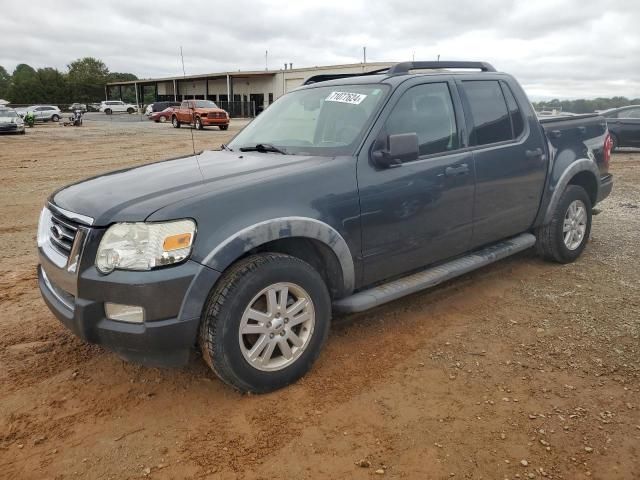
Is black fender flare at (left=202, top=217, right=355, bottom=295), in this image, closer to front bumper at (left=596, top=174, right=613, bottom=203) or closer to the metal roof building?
front bumper at (left=596, top=174, right=613, bottom=203)

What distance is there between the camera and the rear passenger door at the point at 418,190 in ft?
11.0

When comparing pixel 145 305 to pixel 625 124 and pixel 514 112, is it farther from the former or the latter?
pixel 625 124

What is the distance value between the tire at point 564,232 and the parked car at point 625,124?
455 inches

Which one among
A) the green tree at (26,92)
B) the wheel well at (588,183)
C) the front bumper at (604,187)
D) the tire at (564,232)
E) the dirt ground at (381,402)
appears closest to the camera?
the dirt ground at (381,402)

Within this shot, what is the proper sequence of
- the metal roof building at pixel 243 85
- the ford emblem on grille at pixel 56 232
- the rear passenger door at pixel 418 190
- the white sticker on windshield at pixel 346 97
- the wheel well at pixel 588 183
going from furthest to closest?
Result: the metal roof building at pixel 243 85 → the wheel well at pixel 588 183 → the white sticker on windshield at pixel 346 97 → the rear passenger door at pixel 418 190 → the ford emblem on grille at pixel 56 232

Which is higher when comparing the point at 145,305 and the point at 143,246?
the point at 143,246

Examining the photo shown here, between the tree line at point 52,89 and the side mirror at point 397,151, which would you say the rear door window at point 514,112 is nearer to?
the side mirror at point 397,151

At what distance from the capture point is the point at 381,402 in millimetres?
2887

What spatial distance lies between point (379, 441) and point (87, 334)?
161 centimetres

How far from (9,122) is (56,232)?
1108 inches

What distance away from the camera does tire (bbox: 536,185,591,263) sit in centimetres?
491

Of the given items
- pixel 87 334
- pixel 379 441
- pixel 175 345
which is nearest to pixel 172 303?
pixel 175 345

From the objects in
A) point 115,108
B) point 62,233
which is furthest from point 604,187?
point 115,108

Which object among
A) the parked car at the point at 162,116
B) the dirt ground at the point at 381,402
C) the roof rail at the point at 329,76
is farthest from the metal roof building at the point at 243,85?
the dirt ground at the point at 381,402
